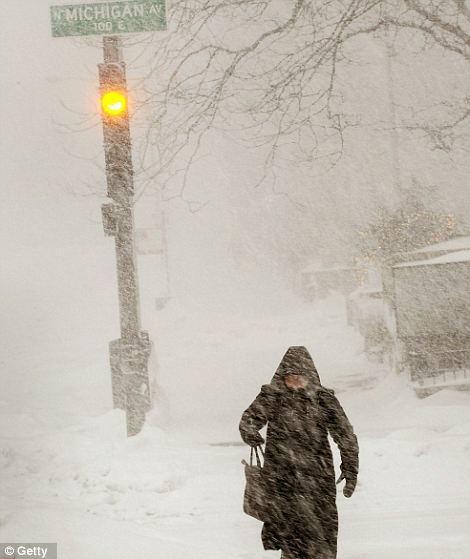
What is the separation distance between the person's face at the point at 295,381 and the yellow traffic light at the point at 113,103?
4662 mm

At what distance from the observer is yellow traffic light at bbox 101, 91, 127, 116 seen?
810cm

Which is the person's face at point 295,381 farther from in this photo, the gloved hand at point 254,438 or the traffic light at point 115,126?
the traffic light at point 115,126

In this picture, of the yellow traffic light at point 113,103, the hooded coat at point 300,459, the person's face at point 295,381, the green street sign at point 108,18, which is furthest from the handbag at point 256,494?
the yellow traffic light at point 113,103

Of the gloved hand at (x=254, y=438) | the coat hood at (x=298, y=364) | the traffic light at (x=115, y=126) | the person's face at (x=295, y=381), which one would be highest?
the traffic light at (x=115, y=126)

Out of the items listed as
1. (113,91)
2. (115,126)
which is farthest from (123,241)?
(113,91)

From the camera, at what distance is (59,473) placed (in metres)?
7.10

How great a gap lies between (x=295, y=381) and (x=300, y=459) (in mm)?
463

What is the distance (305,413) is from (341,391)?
7199 mm

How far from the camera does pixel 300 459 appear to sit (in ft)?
14.5

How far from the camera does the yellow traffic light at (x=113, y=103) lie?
8.10m

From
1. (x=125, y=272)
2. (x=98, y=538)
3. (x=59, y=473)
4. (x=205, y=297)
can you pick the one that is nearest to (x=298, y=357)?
(x=98, y=538)

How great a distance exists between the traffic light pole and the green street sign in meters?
0.72

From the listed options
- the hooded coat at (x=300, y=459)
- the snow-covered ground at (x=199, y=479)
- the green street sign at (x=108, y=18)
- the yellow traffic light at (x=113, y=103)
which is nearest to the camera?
the hooded coat at (x=300, y=459)

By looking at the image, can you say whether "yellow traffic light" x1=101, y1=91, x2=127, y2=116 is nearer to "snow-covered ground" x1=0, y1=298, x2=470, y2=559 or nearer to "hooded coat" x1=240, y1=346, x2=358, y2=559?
"snow-covered ground" x1=0, y1=298, x2=470, y2=559
